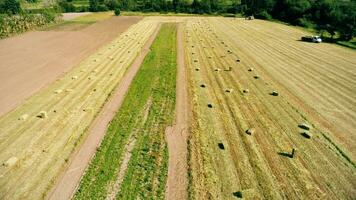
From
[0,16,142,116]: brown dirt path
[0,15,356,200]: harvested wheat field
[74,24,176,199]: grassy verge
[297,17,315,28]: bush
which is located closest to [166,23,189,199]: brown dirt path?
[0,15,356,200]: harvested wheat field

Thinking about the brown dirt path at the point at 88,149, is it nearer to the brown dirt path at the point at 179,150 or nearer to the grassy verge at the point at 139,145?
the grassy verge at the point at 139,145

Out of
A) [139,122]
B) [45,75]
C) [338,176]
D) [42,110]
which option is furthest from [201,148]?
[45,75]

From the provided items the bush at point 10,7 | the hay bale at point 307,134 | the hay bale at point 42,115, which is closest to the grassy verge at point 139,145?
the hay bale at point 42,115

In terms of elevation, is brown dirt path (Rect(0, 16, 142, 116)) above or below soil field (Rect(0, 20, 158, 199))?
above

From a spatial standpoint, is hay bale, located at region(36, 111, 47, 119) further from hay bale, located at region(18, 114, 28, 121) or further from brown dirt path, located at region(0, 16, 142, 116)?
brown dirt path, located at region(0, 16, 142, 116)

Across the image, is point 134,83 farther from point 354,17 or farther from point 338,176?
point 354,17

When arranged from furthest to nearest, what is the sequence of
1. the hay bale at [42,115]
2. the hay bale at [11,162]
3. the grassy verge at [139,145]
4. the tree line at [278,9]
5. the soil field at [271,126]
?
the tree line at [278,9] → the hay bale at [42,115] → the hay bale at [11,162] → the soil field at [271,126] → the grassy verge at [139,145]

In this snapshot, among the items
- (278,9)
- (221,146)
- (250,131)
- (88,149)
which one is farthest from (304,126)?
(278,9)
